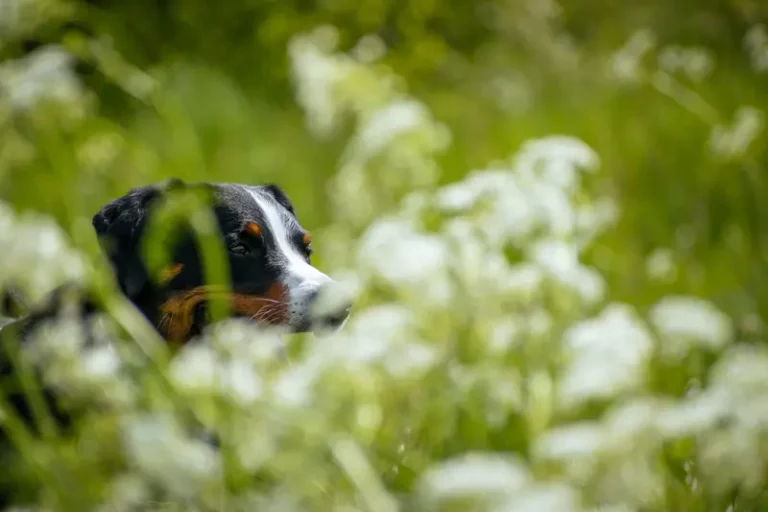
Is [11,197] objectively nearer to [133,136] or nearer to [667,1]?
[133,136]

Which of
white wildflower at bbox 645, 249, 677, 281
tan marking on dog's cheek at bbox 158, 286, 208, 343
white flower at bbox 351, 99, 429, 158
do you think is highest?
white wildflower at bbox 645, 249, 677, 281

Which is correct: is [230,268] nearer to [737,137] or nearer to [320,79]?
[320,79]

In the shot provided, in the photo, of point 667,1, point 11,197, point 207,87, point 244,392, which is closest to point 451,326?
point 244,392

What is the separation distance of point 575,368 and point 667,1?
10.2ft

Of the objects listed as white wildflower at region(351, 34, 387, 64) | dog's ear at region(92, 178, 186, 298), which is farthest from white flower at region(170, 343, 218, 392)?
white wildflower at region(351, 34, 387, 64)

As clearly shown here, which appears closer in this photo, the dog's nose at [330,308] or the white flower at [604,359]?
the white flower at [604,359]

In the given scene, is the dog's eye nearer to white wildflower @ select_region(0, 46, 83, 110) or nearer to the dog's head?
the dog's head

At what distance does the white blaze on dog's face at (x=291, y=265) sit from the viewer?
76.9 inches

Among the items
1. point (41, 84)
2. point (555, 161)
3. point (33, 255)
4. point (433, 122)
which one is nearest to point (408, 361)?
point (33, 255)

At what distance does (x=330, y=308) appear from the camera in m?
1.58

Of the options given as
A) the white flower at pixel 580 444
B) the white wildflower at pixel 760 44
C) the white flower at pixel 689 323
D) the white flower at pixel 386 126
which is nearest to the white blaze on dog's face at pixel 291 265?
the white flower at pixel 386 126

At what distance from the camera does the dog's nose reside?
1494 mm

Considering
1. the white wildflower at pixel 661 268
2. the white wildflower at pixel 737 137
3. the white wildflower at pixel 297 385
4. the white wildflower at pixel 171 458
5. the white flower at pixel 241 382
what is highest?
the white wildflower at pixel 737 137

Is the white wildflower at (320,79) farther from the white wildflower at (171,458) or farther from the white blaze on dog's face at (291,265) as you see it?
the white wildflower at (171,458)
